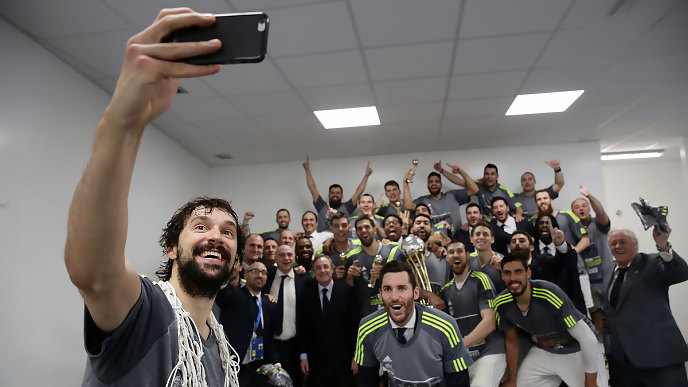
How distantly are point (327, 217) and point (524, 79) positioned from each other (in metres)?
2.94

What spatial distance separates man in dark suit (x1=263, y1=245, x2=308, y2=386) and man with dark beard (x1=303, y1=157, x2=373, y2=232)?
208 cm

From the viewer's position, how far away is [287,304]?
3.37 metres

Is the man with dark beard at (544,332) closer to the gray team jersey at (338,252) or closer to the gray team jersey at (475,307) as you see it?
the gray team jersey at (475,307)

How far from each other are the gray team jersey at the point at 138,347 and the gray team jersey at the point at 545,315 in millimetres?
2714

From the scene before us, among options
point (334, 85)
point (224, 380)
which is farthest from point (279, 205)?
point (224, 380)

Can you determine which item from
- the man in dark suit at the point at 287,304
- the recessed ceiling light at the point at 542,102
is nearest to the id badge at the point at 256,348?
the man in dark suit at the point at 287,304

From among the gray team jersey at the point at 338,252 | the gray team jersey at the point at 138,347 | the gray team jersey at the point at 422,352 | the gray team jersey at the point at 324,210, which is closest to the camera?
the gray team jersey at the point at 138,347

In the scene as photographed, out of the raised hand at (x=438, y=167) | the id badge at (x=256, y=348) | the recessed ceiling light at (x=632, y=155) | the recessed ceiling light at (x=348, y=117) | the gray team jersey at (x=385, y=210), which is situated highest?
the recessed ceiling light at (x=348, y=117)

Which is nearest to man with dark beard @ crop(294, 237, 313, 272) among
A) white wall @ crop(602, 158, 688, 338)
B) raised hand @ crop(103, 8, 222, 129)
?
raised hand @ crop(103, 8, 222, 129)

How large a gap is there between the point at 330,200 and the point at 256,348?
2.91 m

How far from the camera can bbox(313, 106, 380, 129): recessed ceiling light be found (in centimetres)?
455

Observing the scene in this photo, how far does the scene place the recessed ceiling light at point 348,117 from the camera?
4548mm

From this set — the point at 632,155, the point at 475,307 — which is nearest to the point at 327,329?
the point at 475,307

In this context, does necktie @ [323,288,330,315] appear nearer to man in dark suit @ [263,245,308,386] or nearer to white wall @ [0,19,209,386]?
man in dark suit @ [263,245,308,386]
